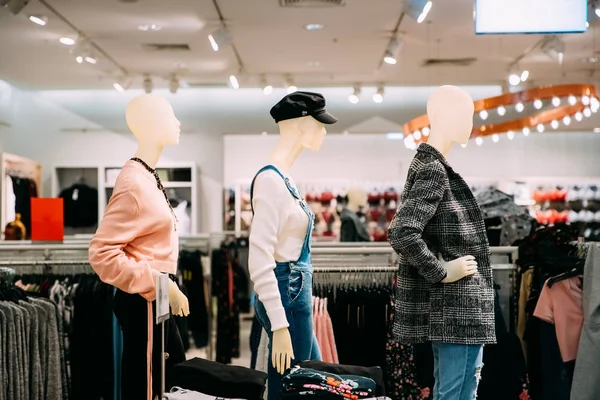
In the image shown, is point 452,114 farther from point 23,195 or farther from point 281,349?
point 23,195

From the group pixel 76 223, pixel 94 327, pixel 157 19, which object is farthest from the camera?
pixel 76 223

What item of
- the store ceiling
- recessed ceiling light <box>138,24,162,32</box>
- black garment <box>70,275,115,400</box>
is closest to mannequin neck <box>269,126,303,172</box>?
black garment <box>70,275,115,400</box>

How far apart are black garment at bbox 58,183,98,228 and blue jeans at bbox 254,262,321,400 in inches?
343

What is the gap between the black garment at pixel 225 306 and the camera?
5871 millimetres

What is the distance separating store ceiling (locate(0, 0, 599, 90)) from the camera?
667cm

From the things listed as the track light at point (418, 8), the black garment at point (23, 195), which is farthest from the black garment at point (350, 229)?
the black garment at point (23, 195)

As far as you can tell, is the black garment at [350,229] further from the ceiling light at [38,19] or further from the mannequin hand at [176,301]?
the mannequin hand at [176,301]

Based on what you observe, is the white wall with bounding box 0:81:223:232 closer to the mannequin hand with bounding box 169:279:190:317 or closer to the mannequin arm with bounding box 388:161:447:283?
the mannequin hand with bounding box 169:279:190:317

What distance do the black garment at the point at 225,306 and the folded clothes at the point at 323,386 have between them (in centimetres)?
384

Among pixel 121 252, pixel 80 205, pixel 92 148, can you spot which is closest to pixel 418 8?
pixel 121 252

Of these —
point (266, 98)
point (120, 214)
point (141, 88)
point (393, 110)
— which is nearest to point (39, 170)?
point (141, 88)

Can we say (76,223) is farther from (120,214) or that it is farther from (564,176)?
(120,214)

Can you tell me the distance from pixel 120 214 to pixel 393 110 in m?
9.03

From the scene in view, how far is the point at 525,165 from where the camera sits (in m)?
10.9
